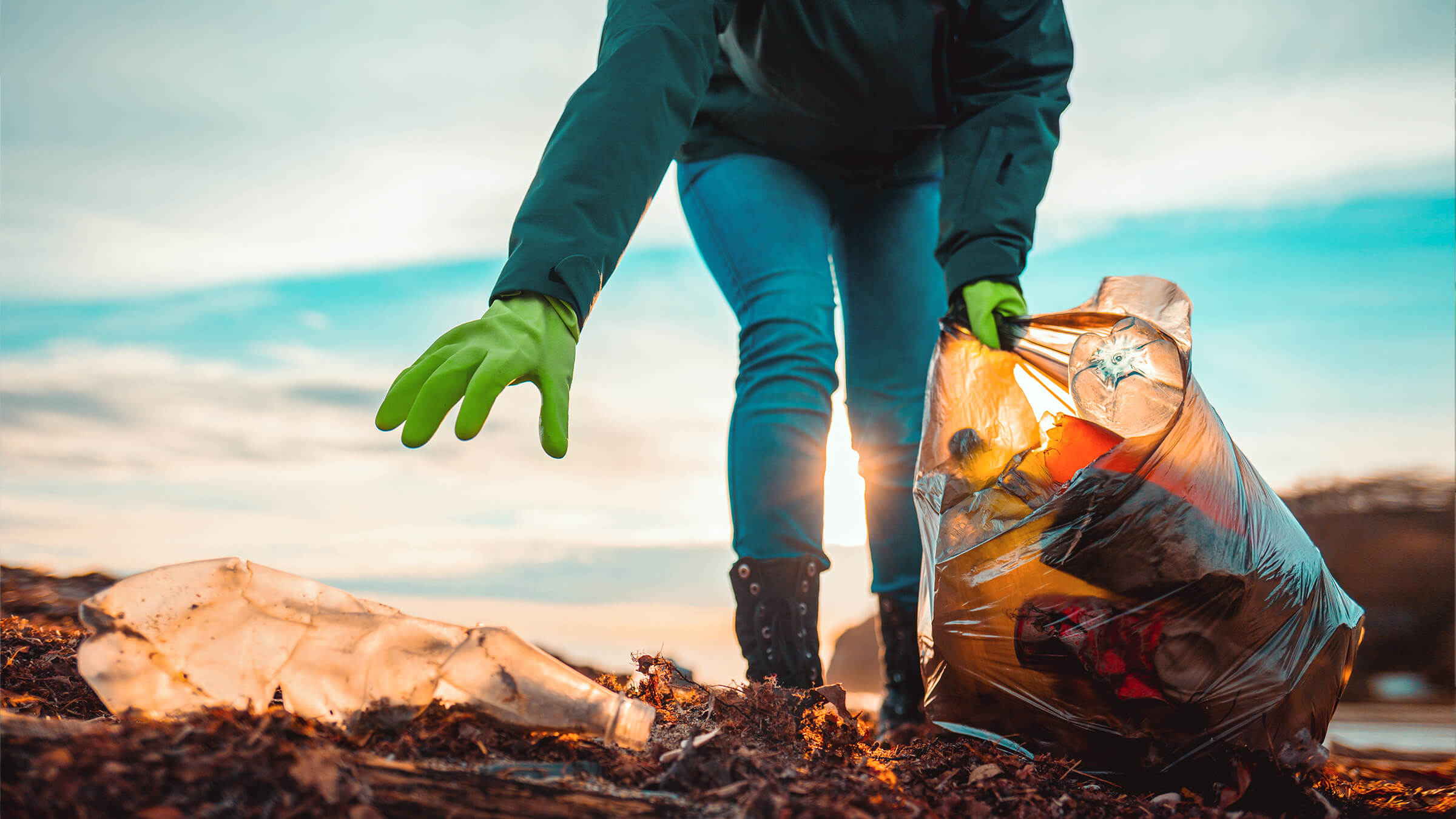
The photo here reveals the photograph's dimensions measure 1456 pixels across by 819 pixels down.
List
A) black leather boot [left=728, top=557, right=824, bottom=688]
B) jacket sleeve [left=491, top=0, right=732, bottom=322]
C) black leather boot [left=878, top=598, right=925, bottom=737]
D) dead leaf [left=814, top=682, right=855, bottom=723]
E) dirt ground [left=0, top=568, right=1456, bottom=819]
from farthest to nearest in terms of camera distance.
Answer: black leather boot [left=878, top=598, right=925, bottom=737], black leather boot [left=728, top=557, right=824, bottom=688], dead leaf [left=814, top=682, right=855, bottom=723], jacket sleeve [left=491, top=0, right=732, bottom=322], dirt ground [left=0, top=568, right=1456, bottom=819]

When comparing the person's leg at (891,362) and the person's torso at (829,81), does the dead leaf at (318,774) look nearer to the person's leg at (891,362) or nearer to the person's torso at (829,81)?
the person's leg at (891,362)

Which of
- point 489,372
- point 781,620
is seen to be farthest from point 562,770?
point 781,620

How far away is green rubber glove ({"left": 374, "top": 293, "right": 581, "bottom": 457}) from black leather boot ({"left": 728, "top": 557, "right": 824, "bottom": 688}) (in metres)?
0.69

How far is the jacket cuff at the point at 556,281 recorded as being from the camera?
112 cm

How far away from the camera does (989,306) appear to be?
1679mm

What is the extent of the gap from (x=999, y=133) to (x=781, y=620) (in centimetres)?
118

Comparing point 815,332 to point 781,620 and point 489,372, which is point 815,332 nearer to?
point 781,620

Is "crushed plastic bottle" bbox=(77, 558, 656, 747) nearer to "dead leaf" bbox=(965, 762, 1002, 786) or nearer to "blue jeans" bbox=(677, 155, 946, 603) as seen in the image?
"dead leaf" bbox=(965, 762, 1002, 786)

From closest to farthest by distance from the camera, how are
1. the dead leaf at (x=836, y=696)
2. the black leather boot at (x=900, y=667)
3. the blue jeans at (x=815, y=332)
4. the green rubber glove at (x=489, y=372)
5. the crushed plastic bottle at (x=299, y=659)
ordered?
the crushed plastic bottle at (x=299, y=659) → the green rubber glove at (x=489, y=372) → the dead leaf at (x=836, y=696) → the blue jeans at (x=815, y=332) → the black leather boot at (x=900, y=667)

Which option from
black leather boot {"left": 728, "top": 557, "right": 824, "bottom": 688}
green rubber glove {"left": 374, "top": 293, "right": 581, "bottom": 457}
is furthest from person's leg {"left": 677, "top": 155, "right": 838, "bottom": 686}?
green rubber glove {"left": 374, "top": 293, "right": 581, "bottom": 457}

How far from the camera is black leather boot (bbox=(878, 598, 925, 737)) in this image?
5.98 ft

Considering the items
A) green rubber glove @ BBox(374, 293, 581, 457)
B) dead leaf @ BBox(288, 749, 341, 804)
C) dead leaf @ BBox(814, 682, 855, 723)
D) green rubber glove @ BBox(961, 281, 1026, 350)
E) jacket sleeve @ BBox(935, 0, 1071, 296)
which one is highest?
jacket sleeve @ BBox(935, 0, 1071, 296)

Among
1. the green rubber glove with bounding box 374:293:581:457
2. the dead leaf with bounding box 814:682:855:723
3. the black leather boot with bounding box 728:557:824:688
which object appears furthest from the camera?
the black leather boot with bounding box 728:557:824:688

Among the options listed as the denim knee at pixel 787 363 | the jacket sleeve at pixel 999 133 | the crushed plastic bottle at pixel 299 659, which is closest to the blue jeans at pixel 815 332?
the denim knee at pixel 787 363
